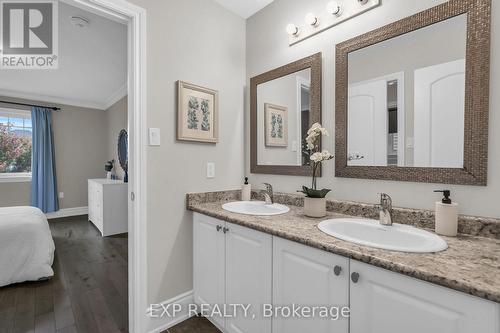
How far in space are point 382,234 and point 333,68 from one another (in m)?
1.04

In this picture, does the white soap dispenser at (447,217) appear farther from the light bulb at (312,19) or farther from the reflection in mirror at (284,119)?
the light bulb at (312,19)

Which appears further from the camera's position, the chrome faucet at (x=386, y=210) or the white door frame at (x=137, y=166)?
the white door frame at (x=137, y=166)

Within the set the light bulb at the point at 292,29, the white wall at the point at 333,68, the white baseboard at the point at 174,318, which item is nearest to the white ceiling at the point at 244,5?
the white wall at the point at 333,68

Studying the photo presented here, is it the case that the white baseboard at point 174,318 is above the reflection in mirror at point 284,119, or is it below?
below

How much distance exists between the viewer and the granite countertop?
64cm

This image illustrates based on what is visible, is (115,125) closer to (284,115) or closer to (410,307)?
(284,115)

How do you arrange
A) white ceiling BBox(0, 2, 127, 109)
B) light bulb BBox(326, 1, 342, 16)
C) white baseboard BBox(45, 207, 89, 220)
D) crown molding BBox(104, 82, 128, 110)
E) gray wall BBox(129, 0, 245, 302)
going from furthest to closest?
white baseboard BBox(45, 207, 89, 220), crown molding BBox(104, 82, 128, 110), white ceiling BBox(0, 2, 127, 109), gray wall BBox(129, 0, 245, 302), light bulb BBox(326, 1, 342, 16)

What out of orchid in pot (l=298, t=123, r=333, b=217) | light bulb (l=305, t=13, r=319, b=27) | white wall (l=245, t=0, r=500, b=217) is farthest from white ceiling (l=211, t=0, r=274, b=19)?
orchid in pot (l=298, t=123, r=333, b=217)

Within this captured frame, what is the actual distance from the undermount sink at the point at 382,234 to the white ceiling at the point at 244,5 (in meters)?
1.78

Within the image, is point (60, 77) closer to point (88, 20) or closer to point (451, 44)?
point (88, 20)

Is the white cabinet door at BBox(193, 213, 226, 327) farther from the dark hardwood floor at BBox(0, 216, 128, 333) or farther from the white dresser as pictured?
the white dresser

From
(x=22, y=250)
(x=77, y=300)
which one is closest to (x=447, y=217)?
(x=77, y=300)

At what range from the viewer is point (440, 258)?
0.78 m

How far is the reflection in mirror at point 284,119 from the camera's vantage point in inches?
67.7
